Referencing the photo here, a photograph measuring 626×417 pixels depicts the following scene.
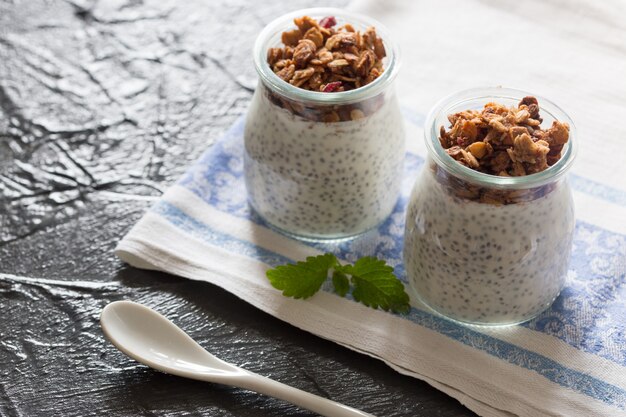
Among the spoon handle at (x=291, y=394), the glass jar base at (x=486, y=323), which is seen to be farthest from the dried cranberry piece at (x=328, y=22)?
the spoon handle at (x=291, y=394)

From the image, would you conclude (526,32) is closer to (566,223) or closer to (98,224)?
(566,223)

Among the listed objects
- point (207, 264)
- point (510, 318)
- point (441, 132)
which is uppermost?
point (441, 132)

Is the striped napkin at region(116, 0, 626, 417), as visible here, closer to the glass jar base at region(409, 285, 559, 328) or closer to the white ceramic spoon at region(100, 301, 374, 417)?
the glass jar base at region(409, 285, 559, 328)

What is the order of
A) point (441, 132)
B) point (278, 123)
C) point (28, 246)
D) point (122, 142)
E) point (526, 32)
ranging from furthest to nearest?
point (526, 32), point (122, 142), point (28, 246), point (278, 123), point (441, 132)

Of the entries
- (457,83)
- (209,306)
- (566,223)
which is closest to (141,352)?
(209,306)

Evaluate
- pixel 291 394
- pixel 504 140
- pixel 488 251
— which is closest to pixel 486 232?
pixel 488 251
